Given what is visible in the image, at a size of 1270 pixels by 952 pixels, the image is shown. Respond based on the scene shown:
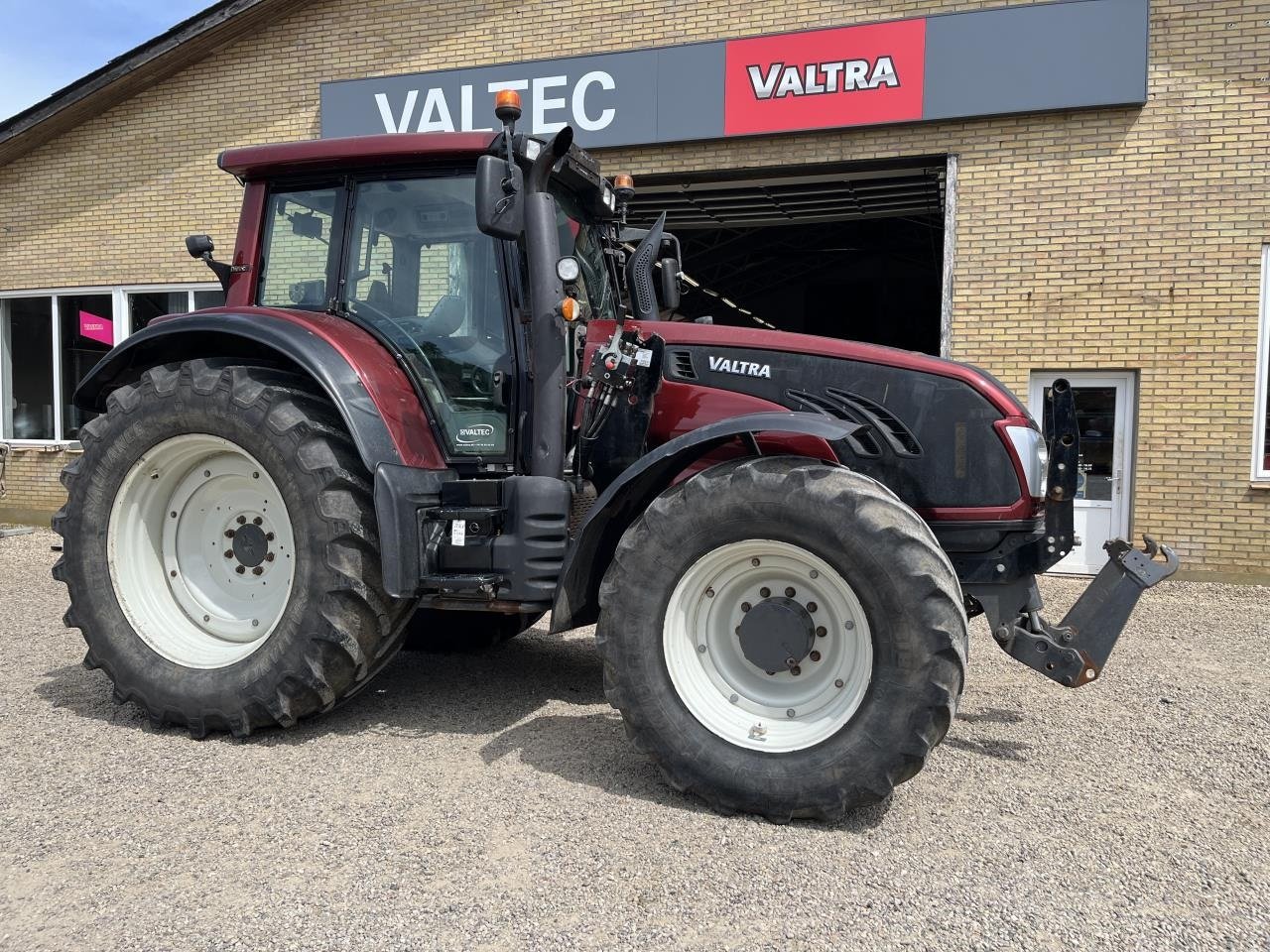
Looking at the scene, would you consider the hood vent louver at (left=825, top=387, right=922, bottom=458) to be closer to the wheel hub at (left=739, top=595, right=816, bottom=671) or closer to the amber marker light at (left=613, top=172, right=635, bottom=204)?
the wheel hub at (left=739, top=595, right=816, bottom=671)

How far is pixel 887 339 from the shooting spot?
25203 millimetres

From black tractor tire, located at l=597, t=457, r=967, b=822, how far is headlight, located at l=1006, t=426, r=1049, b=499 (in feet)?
2.29

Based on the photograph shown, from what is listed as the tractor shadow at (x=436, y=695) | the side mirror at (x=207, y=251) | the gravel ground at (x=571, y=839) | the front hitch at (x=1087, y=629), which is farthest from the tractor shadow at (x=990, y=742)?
the side mirror at (x=207, y=251)

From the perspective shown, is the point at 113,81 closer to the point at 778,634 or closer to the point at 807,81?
the point at 807,81

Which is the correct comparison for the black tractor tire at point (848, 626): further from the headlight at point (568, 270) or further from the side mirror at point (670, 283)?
the side mirror at point (670, 283)

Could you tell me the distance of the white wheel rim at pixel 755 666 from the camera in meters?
3.21

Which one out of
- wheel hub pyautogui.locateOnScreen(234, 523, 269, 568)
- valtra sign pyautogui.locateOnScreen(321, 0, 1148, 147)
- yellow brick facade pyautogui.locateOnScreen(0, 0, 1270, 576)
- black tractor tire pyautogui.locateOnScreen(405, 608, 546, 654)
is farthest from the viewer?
valtra sign pyautogui.locateOnScreen(321, 0, 1148, 147)

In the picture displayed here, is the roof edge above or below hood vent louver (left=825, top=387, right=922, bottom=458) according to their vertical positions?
above

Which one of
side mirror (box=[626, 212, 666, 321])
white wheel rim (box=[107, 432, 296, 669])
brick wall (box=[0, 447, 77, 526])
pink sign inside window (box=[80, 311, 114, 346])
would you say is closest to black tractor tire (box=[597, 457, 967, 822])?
side mirror (box=[626, 212, 666, 321])

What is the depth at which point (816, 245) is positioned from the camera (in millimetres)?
18812

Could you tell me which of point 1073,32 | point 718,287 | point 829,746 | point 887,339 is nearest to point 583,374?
point 829,746

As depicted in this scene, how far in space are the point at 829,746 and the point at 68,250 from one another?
41.4ft

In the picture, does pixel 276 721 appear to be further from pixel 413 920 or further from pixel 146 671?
pixel 413 920

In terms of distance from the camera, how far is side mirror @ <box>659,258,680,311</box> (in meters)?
4.80
